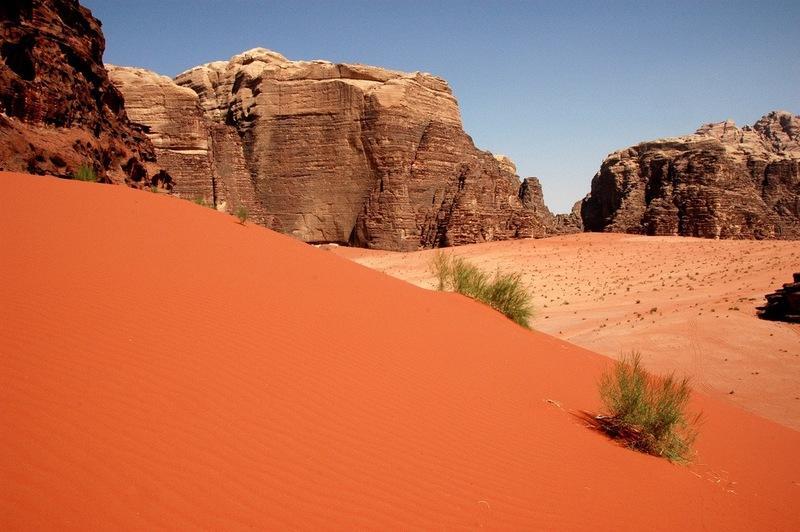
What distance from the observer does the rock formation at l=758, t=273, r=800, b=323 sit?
11.5m

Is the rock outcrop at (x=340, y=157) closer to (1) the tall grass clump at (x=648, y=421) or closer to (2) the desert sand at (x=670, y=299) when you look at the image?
(2) the desert sand at (x=670, y=299)

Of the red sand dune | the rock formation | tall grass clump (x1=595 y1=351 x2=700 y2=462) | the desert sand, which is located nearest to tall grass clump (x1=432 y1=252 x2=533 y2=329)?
the red sand dune

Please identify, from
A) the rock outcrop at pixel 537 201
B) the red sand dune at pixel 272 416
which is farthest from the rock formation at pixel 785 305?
the rock outcrop at pixel 537 201

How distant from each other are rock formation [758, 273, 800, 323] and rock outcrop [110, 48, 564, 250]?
48.2 ft

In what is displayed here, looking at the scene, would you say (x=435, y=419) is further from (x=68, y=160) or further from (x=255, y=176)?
(x=255, y=176)

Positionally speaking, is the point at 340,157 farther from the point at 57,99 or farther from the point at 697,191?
the point at 697,191

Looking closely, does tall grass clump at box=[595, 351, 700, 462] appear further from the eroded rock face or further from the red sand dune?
the eroded rock face

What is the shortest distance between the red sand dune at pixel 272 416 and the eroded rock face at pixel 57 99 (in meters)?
3.80

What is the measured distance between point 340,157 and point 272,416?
26216mm

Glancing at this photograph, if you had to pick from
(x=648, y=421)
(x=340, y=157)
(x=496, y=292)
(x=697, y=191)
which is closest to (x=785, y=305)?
(x=496, y=292)

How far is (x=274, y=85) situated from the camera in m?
29.3

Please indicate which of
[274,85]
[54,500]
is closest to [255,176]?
[274,85]

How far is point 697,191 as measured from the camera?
30.2 meters

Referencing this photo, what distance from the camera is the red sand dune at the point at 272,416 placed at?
2.27 meters
